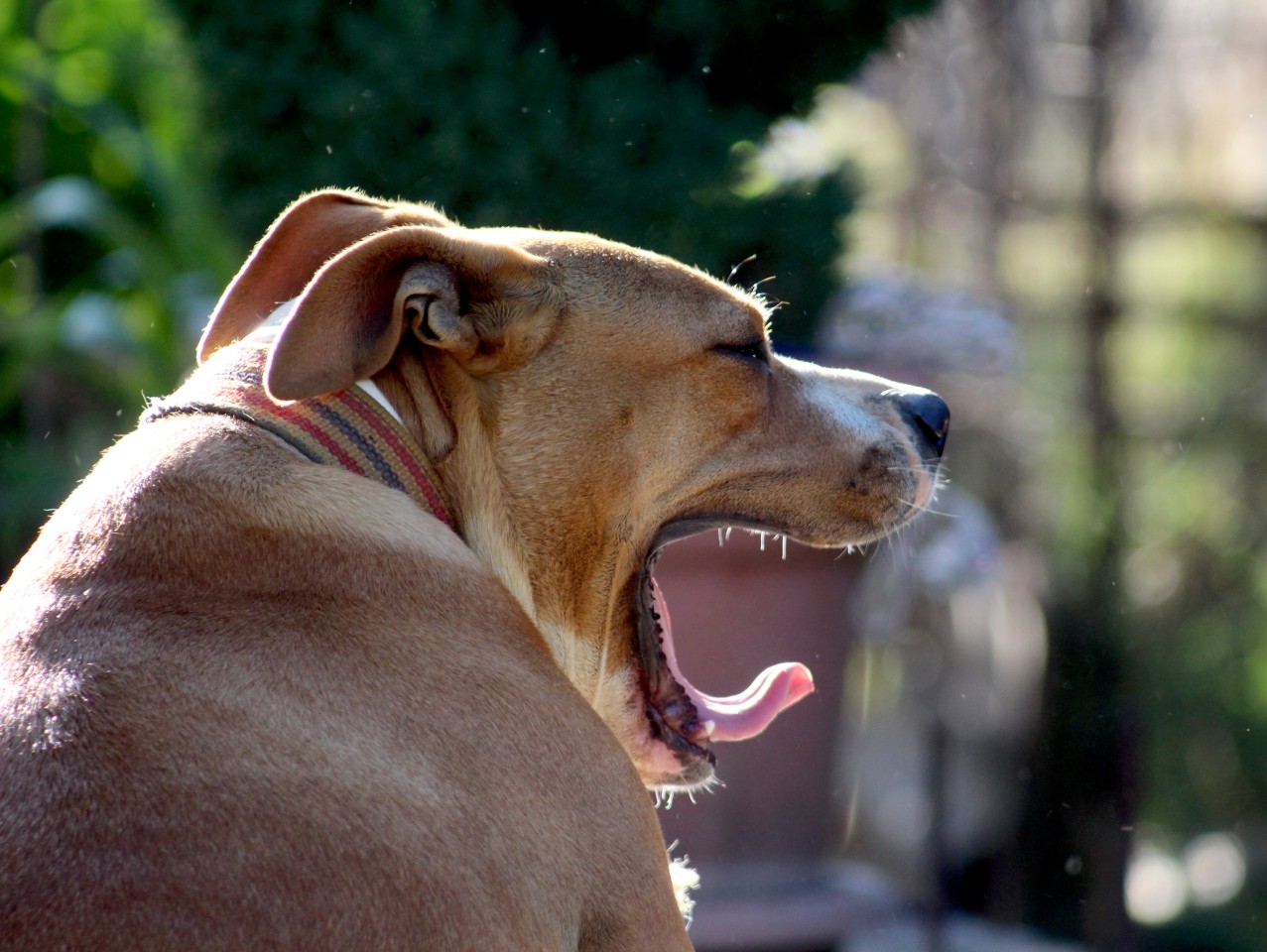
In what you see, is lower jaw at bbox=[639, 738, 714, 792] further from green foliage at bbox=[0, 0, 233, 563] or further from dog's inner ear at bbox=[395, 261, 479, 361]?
green foliage at bbox=[0, 0, 233, 563]

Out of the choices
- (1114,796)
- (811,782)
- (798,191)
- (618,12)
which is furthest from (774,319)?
(1114,796)

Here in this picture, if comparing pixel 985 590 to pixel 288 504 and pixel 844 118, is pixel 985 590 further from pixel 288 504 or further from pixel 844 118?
pixel 288 504

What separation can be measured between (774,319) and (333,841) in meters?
3.14

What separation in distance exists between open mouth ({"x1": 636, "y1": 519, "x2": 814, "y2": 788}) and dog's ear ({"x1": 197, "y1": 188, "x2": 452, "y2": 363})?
709 millimetres

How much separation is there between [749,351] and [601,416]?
0.33 metres

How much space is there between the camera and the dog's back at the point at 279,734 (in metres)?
1.52

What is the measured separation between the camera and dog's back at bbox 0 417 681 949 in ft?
4.98

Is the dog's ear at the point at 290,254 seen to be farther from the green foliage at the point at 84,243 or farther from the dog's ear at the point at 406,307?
the green foliage at the point at 84,243

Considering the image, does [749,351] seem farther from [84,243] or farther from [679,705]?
[84,243]

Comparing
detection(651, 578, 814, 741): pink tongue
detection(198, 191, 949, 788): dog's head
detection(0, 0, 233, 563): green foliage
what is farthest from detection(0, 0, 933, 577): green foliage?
detection(651, 578, 814, 741): pink tongue

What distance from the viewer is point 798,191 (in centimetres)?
436

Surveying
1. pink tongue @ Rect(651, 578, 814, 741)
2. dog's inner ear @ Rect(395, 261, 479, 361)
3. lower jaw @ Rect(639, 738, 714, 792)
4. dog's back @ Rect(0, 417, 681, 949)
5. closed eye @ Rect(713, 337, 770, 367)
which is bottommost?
lower jaw @ Rect(639, 738, 714, 792)

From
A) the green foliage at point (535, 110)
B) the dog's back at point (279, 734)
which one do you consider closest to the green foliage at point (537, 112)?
the green foliage at point (535, 110)

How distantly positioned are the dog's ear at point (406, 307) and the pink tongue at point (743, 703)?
21.2 inches
